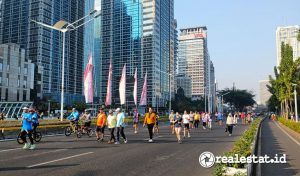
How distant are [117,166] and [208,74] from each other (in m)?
154

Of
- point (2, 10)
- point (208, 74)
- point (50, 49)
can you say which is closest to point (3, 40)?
point (2, 10)

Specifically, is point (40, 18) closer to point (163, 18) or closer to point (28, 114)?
point (163, 18)

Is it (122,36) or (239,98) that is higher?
(122,36)

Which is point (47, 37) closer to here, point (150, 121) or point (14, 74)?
point (14, 74)

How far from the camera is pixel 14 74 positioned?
302ft

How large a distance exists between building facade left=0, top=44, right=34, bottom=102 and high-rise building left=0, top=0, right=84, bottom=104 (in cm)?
931

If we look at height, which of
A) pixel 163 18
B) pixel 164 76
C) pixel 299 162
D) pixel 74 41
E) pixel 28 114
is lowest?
pixel 299 162

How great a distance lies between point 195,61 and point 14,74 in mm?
89329

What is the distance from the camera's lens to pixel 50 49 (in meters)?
118

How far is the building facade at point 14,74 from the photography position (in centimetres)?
8819

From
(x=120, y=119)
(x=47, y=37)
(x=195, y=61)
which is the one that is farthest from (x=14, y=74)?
(x=195, y=61)

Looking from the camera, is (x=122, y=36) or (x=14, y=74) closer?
(x=14, y=74)

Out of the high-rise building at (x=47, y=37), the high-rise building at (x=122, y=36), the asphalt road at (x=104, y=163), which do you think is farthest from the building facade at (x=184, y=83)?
the asphalt road at (x=104, y=163)

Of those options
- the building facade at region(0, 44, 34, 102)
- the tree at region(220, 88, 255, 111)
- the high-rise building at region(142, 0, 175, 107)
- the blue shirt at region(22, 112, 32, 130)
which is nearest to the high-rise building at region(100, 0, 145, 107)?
the high-rise building at region(142, 0, 175, 107)
